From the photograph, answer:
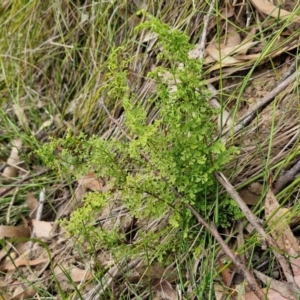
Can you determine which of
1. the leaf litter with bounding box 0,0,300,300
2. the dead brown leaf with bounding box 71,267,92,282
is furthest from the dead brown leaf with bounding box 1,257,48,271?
the dead brown leaf with bounding box 71,267,92,282

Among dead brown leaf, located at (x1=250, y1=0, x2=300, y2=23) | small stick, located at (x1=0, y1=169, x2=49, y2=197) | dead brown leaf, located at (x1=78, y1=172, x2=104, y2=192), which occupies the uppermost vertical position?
dead brown leaf, located at (x1=250, y1=0, x2=300, y2=23)

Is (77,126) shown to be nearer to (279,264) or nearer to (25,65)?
(25,65)

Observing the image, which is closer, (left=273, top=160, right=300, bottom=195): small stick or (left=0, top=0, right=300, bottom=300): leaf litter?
(left=0, top=0, right=300, bottom=300): leaf litter

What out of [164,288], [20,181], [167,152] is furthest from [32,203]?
[167,152]

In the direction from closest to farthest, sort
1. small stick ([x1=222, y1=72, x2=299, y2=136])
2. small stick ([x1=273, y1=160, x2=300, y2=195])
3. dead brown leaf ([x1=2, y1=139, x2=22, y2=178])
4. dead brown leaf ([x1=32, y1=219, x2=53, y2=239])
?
small stick ([x1=273, y1=160, x2=300, y2=195]) → small stick ([x1=222, y1=72, x2=299, y2=136]) → dead brown leaf ([x1=32, y1=219, x2=53, y2=239]) → dead brown leaf ([x1=2, y1=139, x2=22, y2=178])

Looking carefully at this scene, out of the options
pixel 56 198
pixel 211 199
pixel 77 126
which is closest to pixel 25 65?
pixel 77 126

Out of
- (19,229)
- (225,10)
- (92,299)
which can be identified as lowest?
(19,229)

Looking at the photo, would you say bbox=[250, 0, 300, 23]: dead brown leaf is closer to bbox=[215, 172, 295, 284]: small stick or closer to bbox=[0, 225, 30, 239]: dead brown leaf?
bbox=[215, 172, 295, 284]: small stick
